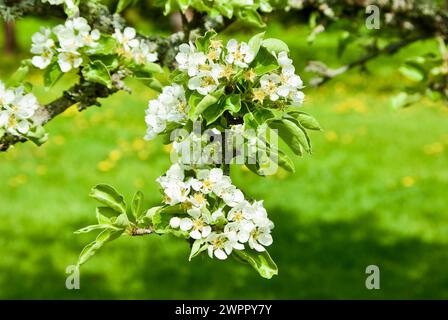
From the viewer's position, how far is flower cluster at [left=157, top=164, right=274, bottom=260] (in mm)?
1854

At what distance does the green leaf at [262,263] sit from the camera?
6.41ft

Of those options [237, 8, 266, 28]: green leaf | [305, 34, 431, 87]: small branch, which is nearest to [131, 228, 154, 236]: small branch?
[237, 8, 266, 28]: green leaf

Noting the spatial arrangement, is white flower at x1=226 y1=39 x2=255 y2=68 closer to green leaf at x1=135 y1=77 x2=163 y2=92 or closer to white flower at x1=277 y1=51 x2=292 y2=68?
white flower at x1=277 y1=51 x2=292 y2=68

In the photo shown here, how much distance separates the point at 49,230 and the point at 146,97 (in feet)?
23.6

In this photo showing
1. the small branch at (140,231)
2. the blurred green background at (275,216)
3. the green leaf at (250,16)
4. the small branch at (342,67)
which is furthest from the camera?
the blurred green background at (275,216)

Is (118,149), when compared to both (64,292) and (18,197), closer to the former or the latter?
(18,197)

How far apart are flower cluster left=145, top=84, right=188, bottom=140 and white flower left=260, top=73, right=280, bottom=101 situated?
240 mm

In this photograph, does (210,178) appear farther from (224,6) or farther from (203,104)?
(224,6)

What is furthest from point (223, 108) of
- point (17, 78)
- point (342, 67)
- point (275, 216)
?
point (275, 216)

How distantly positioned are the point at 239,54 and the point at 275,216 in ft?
20.4

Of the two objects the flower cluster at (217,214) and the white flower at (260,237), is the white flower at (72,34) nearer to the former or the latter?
the flower cluster at (217,214)

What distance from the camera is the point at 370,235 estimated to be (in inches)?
292

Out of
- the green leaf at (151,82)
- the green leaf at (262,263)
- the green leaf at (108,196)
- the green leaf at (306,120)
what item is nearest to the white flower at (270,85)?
the green leaf at (306,120)

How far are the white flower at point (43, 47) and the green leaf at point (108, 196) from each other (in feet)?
1.62
